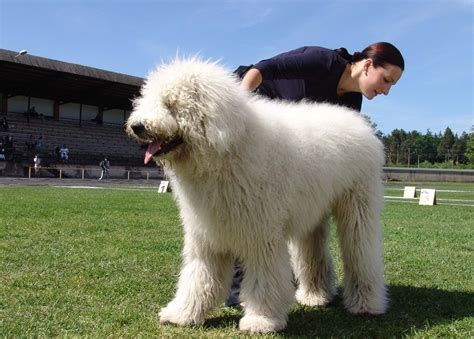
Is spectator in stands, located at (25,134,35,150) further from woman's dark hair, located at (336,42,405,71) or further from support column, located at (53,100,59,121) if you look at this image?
woman's dark hair, located at (336,42,405,71)

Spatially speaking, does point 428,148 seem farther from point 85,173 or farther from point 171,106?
point 171,106

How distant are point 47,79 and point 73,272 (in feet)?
117

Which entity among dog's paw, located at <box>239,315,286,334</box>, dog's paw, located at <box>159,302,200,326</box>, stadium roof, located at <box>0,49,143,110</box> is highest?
stadium roof, located at <box>0,49,143,110</box>

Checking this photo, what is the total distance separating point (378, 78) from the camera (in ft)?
14.1

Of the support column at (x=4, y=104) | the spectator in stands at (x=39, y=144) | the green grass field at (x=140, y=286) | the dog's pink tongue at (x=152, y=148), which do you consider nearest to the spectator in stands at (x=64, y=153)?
the spectator in stands at (x=39, y=144)

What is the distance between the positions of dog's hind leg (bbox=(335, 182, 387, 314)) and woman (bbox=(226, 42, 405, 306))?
0.88m

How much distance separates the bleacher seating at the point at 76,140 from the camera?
37688mm

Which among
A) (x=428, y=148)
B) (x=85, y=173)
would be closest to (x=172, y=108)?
(x=85, y=173)

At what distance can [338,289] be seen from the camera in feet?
16.4

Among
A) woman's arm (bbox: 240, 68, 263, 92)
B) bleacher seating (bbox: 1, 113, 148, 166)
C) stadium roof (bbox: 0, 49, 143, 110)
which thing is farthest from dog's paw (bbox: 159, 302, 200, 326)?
bleacher seating (bbox: 1, 113, 148, 166)

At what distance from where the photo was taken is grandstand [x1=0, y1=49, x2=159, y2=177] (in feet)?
119

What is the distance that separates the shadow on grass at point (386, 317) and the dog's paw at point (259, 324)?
0.26 feet

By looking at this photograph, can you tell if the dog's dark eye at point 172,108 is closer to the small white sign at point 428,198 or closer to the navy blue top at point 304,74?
the navy blue top at point 304,74

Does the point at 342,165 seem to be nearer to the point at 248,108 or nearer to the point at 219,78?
the point at 248,108
